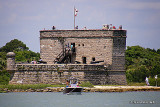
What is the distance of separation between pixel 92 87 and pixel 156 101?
1074 centimetres

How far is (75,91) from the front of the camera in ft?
166

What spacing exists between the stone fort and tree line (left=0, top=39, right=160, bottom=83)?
19.0 ft

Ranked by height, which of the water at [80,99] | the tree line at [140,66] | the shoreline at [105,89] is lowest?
the water at [80,99]

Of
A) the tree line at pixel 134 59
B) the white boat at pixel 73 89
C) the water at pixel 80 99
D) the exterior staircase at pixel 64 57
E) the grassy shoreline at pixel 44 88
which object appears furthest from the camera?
the tree line at pixel 134 59

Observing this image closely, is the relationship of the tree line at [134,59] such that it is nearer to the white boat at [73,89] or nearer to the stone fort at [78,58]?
the stone fort at [78,58]

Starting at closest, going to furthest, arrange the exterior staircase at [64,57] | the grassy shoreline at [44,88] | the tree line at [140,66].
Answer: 1. the grassy shoreline at [44,88]
2. the exterior staircase at [64,57]
3. the tree line at [140,66]

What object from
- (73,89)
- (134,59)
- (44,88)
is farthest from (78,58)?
(134,59)

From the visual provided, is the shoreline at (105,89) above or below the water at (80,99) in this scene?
above

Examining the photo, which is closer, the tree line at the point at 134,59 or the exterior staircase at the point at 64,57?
the exterior staircase at the point at 64,57

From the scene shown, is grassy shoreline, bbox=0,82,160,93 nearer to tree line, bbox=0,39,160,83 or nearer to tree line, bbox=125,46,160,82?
tree line, bbox=0,39,160,83

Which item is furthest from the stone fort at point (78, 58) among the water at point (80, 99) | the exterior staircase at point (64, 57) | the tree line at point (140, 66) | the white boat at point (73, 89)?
the tree line at point (140, 66)

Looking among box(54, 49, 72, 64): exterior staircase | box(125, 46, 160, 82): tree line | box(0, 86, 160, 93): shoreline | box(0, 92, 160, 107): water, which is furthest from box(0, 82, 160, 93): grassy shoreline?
box(125, 46, 160, 82): tree line

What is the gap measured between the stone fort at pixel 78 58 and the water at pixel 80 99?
475 centimetres

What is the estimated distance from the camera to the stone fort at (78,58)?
5684 centimetres
